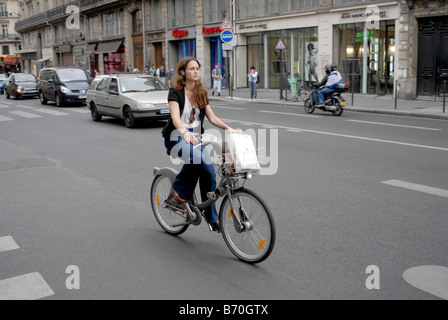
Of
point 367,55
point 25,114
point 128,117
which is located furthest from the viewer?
point 367,55

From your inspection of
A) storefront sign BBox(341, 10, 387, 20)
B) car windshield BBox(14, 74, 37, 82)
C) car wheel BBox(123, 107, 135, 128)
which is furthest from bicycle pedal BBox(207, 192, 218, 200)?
car windshield BBox(14, 74, 37, 82)

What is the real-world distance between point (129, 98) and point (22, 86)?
17326mm

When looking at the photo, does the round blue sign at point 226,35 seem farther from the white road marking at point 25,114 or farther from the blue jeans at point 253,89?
the white road marking at point 25,114

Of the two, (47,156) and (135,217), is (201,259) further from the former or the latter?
(47,156)

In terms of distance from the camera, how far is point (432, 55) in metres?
21.3

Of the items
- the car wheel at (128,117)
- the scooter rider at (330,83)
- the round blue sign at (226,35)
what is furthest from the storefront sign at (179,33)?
the car wheel at (128,117)

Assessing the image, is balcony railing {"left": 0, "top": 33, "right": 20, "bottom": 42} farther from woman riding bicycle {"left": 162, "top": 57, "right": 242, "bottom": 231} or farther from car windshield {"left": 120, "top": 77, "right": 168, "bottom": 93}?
woman riding bicycle {"left": 162, "top": 57, "right": 242, "bottom": 231}

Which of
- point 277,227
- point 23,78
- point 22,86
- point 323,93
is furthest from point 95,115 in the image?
point 23,78

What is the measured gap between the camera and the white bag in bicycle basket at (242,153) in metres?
4.37

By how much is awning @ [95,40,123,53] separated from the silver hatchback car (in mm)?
31038

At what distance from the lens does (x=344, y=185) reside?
7324 millimetres

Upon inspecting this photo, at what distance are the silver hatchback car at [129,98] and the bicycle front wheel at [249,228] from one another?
1000cm

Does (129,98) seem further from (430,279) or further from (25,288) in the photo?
(430,279)

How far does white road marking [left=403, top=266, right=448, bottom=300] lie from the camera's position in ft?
12.7
